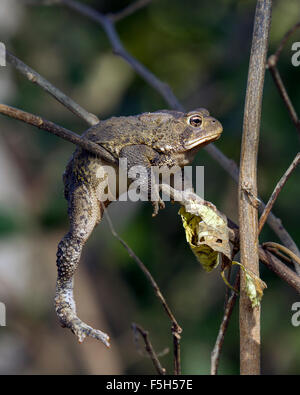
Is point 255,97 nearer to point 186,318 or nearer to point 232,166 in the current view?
point 232,166

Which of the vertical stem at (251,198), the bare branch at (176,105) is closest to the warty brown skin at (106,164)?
the bare branch at (176,105)

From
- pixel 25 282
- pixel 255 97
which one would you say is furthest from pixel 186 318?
pixel 255 97

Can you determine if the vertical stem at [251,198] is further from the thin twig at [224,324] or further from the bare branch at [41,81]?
the bare branch at [41,81]

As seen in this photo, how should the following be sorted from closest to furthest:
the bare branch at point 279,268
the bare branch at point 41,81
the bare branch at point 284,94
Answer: the bare branch at point 279,268
the bare branch at point 41,81
the bare branch at point 284,94

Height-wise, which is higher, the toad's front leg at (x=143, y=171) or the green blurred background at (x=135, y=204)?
the green blurred background at (x=135, y=204)

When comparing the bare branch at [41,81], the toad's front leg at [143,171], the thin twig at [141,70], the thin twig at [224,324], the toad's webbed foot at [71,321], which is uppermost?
the thin twig at [141,70]

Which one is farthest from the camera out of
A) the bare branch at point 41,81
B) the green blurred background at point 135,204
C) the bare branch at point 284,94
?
the green blurred background at point 135,204

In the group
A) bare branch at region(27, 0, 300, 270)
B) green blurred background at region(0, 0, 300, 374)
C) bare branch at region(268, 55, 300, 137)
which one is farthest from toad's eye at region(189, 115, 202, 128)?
green blurred background at region(0, 0, 300, 374)
